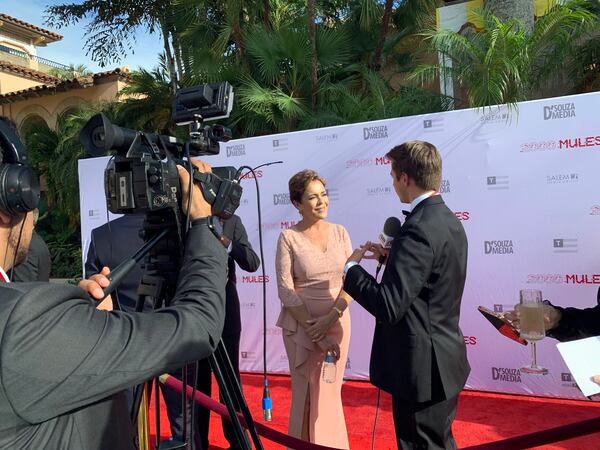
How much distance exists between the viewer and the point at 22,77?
66.1 ft

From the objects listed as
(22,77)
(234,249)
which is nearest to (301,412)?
(234,249)

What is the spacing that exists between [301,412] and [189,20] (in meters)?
8.47

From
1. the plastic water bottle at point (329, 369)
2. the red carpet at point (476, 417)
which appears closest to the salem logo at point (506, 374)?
the red carpet at point (476, 417)

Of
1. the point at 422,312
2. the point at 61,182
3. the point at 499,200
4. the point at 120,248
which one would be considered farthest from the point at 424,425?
the point at 61,182

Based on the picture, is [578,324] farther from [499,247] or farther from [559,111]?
[559,111]

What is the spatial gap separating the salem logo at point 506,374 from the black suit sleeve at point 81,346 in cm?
336

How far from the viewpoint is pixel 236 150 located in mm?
4879

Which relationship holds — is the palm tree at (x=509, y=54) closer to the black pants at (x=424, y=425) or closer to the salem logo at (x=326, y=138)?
the salem logo at (x=326, y=138)

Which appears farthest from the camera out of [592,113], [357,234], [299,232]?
[357,234]

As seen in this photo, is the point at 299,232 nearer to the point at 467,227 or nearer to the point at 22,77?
the point at 467,227

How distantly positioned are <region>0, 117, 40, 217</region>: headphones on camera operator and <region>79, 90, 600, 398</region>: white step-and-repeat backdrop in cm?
334

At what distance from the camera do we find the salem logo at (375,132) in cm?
430

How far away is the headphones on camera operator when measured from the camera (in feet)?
3.67

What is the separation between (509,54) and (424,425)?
4.85 metres
